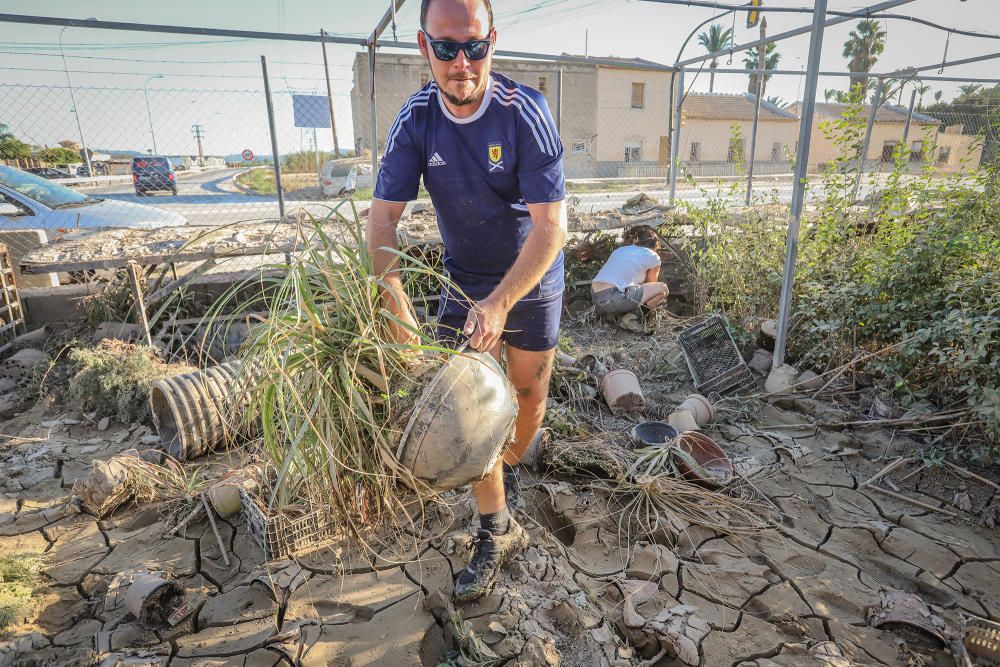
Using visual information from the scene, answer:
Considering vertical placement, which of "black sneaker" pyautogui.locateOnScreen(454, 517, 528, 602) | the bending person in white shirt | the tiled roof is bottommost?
"black sneaker" pyautogui.locateOnScreen(454, 517, 528, 602)

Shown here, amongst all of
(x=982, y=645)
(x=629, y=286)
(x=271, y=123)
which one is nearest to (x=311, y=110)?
(x=271, y=123)

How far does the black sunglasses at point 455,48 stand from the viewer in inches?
64.9

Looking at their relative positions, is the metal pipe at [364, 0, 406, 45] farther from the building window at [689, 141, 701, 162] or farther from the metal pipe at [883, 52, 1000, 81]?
the building window at [689, 141, 701, 162]

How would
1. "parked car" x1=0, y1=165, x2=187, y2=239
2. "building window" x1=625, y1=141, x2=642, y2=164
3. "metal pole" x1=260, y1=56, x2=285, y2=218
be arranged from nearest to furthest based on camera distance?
"metal pole" x1=260, y1=56, x2=285, y2=218 → "parked car" x1=0, y1=165, x2=187, y2=239 → "building window" x1=625, y1=141, x2=642, y2=164

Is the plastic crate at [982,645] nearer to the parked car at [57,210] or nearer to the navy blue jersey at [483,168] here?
the navy blue jersey at [483,168]

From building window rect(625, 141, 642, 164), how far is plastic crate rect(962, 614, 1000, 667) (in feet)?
69.3

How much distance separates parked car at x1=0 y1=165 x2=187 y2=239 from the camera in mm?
5266

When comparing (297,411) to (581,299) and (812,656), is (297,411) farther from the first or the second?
(581,299)

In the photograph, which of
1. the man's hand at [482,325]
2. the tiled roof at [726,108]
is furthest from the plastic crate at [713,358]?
the tiled roof at [726,108]

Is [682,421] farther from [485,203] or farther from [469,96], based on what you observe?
[469,96]

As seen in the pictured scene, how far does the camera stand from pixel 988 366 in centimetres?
255

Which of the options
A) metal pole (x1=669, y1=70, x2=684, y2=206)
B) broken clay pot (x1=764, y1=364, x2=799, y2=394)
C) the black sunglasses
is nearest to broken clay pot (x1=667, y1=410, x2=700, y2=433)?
broken clay pot (x1=764, y1=364, x2=799, y2=394)

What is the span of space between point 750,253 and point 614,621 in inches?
128

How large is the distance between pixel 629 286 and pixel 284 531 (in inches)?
130
